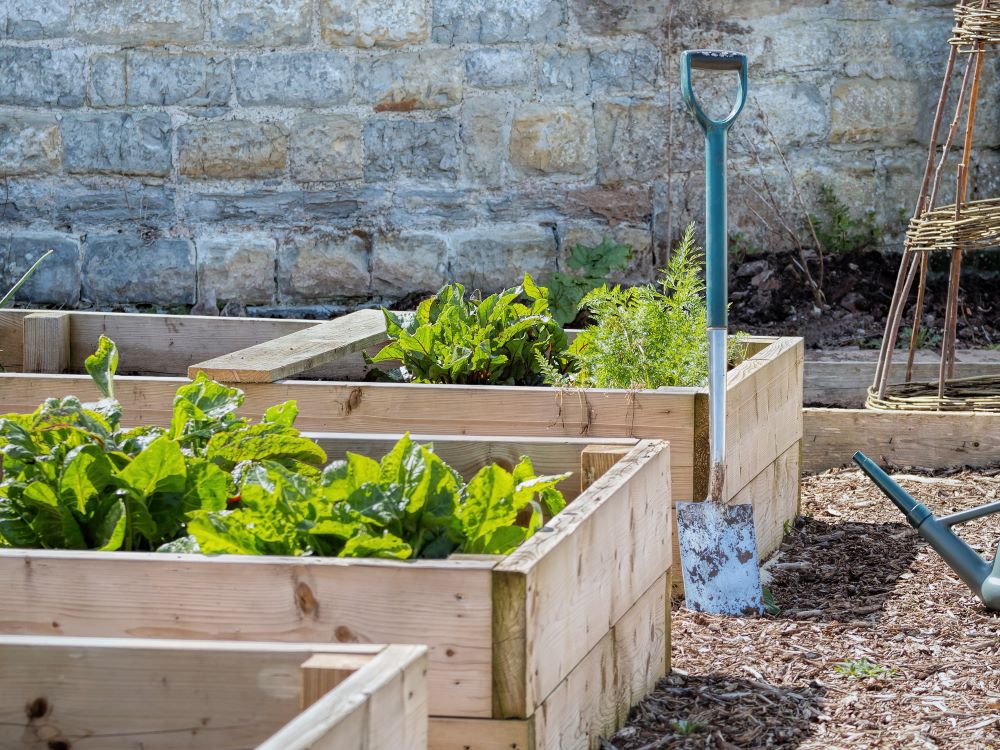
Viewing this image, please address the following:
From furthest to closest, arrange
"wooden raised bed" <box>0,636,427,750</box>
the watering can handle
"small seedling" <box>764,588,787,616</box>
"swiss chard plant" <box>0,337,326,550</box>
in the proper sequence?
the watering can handle, "small seedling" <box>764,588,787,616</box>, "swiss chard plant" <box>0,337,326,550</box>, "wooden raised bed" <box>0,636,427,750</box>

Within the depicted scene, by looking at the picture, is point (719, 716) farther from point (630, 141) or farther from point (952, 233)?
point (630, 141)

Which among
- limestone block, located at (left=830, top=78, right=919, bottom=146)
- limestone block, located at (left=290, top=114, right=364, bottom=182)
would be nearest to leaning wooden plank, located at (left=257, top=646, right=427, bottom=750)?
limestone block, located at (left=290, top=114, right=364, bottom=182)

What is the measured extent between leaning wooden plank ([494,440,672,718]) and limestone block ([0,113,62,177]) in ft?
13.7

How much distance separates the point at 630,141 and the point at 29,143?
103 inches

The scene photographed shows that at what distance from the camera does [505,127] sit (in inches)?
231

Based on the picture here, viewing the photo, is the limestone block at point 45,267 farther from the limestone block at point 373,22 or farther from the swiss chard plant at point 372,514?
the swiss chard plant at point 372,514

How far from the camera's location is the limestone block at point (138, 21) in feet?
19.2

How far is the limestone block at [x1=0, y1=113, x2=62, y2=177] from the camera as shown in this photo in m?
5.93

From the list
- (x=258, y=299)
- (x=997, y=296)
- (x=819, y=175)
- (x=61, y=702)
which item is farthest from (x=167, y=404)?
(x=997, y=296)

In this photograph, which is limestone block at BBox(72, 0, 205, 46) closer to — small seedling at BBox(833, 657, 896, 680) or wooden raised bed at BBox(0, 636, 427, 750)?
small seedling at BBox(833, 657, 896, 680)

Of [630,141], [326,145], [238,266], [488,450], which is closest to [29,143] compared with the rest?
[238,266]

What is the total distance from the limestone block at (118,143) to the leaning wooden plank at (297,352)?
2.11m

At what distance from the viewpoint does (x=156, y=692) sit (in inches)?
56.4

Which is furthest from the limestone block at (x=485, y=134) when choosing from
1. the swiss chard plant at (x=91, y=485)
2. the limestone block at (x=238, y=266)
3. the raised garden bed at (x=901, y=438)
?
the swiss chard plant at (x=91, y=485)
